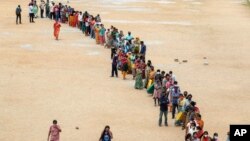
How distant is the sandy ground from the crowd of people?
558 millimetres

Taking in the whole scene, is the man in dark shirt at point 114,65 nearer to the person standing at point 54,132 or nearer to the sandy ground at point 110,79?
the sandy ground at point 110,79

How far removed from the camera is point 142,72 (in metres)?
27.0

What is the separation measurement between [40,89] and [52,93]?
885 mm

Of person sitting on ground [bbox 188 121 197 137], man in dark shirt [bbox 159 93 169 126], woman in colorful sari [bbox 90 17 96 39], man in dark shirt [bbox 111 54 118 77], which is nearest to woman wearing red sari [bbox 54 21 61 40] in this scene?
woman in colorful sari [bbox 90 17 96 39]

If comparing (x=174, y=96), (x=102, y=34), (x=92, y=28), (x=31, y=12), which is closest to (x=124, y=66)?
(x=174, y=96)

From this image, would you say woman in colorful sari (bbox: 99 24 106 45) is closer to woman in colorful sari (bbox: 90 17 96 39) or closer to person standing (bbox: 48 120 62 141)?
woman in colorful sari (bbox: 90 17 96 39)

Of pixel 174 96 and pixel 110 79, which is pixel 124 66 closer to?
pixel 110 79

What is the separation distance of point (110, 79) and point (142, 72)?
2.00m

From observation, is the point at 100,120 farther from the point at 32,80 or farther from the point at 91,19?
the point at 91,19

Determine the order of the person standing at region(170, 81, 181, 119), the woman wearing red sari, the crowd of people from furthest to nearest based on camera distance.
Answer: the woman wearing red sari < the person standing at region(170, 81, 181, 119) < the crowd of people

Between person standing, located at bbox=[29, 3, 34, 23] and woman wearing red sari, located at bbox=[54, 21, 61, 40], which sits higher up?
person standing, located at bbox=[29, 3, 34, 23]

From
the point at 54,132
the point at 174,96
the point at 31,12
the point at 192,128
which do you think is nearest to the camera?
the point at 54,132

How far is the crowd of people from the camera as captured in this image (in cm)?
1975

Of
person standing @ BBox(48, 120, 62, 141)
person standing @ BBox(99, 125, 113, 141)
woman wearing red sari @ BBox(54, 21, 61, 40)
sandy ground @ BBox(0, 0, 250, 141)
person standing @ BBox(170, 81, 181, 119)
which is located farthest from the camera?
woman wearing red sari @ BBox(54, 21, 61, 40)
